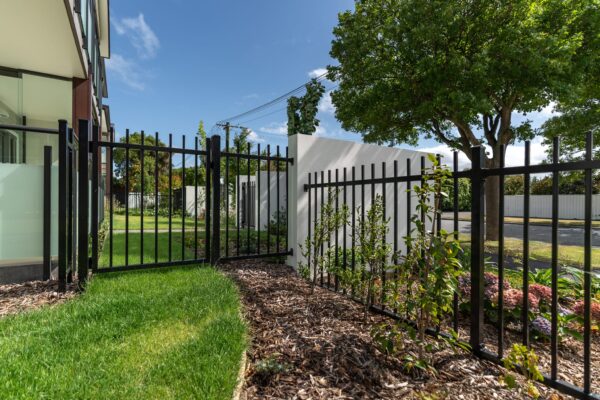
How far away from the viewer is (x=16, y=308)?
3.01 metres

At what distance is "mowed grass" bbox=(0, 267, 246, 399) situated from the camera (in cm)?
180

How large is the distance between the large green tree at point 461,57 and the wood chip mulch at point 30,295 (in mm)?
8875

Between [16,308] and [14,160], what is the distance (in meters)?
3.00

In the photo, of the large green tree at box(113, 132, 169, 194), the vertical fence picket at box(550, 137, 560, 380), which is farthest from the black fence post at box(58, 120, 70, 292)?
the large green tree at box(113, 132, 169, 194)

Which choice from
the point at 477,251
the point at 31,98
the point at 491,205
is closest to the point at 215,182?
the point at 477,251

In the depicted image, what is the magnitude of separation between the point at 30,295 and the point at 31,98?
4.96m

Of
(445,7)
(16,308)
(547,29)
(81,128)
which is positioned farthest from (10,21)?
(547,29)

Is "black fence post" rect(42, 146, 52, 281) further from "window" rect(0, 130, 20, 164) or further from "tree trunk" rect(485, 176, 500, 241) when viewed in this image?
"tree trunk" rect(485, 176, 500, 241)

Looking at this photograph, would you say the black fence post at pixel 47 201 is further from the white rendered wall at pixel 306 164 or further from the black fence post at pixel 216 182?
the white rendered wall at pixel 306 164

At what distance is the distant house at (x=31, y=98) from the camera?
3494 mm

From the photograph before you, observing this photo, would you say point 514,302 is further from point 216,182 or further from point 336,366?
point 216,182

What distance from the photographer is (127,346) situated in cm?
228

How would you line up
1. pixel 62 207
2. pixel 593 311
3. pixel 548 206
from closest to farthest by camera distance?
1. pixel 593 311
2. pixel 62 207
3. pixel 548 206

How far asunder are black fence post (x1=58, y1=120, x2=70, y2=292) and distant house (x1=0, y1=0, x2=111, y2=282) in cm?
39
